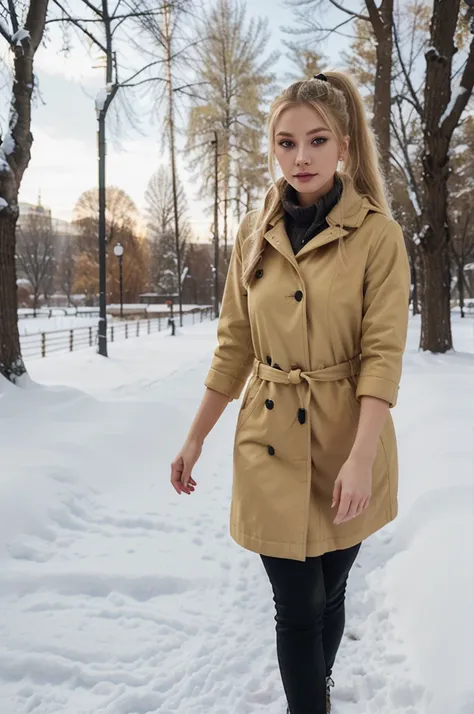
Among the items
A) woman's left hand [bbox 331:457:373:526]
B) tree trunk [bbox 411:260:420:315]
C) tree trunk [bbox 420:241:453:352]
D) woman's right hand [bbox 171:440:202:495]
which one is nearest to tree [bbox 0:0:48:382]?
woman's right hand [bbox 171:440:202:495]

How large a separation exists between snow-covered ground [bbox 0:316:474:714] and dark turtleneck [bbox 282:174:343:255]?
165cm

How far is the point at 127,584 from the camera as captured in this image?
3.16 m

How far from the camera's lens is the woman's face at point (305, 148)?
1.64m

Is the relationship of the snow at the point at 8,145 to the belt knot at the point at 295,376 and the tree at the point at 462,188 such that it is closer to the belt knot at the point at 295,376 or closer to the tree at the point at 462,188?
the belt knot at the point at 295,376

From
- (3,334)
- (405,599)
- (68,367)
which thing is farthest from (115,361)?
(405,599)

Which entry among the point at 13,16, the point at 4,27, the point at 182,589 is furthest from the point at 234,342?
the point at 13,16

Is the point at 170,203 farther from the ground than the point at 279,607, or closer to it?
farther from the ground

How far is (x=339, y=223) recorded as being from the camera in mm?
→ 1652

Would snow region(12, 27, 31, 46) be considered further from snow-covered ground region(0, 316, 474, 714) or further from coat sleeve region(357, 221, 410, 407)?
coat sleeve region(357, 221, 410, 407)

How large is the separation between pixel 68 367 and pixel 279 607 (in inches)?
380

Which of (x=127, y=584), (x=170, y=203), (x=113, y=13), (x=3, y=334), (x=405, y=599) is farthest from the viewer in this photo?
(x=170, y=203)

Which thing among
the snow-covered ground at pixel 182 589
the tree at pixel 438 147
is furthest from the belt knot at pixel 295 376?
the tree at pixel 438 147

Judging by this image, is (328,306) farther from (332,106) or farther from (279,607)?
(279,607)

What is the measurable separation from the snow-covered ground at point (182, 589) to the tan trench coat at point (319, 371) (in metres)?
0.95
